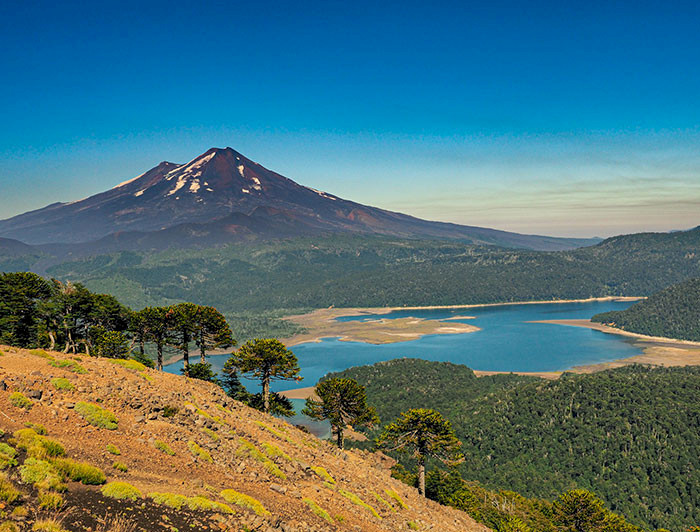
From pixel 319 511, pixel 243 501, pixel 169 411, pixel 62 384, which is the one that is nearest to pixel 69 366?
pixel 62 384

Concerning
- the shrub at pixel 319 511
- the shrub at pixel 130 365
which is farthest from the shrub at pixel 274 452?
the shrub at pixel 130 365

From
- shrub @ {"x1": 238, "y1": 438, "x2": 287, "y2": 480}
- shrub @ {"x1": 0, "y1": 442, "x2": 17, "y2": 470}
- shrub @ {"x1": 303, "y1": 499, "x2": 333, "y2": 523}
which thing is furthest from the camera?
shrub @ {"x1": 238, "y1": 438, "x2": 287, "y2": 480}

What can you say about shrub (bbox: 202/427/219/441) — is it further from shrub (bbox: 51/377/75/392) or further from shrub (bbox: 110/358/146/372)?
shrub (bbox: 110/358/146/372)

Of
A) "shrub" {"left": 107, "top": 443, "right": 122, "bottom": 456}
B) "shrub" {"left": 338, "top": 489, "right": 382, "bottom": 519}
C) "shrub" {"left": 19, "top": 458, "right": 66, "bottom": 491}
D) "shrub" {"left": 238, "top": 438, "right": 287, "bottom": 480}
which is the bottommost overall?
"shrub" {"left": 338, "top": 489, "right": 382, "bottom": 519}

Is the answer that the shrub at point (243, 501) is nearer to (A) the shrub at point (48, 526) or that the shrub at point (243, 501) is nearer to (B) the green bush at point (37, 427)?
(A) the shrub at point (48, 526)

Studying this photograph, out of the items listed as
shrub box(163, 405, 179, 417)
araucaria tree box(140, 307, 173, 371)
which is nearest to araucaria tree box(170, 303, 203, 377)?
araucaria tree box(140, 307, 173, 371)
